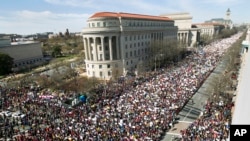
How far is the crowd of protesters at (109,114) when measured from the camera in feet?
73.5

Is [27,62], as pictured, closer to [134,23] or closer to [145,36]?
[134,23]

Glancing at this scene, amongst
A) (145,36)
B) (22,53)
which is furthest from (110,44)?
(22,53)

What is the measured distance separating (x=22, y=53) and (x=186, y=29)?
3179 inches

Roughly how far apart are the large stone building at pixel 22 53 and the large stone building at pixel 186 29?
71206mm

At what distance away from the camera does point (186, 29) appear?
11512 centimetres

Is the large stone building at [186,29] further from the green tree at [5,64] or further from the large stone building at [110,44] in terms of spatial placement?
the green tree at [5,64]

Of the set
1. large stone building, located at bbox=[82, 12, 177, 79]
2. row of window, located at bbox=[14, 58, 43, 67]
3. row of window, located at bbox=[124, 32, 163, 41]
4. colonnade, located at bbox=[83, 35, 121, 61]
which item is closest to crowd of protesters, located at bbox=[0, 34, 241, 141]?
large stone building, located at bbox=[82, 12, 177, 79]

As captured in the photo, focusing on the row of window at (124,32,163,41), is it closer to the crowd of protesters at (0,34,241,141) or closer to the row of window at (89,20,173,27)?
the row of window at (89,20,173,27)

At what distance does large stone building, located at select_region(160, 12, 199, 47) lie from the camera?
115812 millimetres

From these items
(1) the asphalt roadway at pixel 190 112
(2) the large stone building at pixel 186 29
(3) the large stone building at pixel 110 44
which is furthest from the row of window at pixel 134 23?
(2) the large stone building at pixel 186 29

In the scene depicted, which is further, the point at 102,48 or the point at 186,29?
the point at 186,29

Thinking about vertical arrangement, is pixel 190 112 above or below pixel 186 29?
below

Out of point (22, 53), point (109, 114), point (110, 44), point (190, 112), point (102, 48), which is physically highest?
→ point (110, 44)

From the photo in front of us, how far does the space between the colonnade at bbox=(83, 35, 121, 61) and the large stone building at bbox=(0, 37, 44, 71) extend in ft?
104
